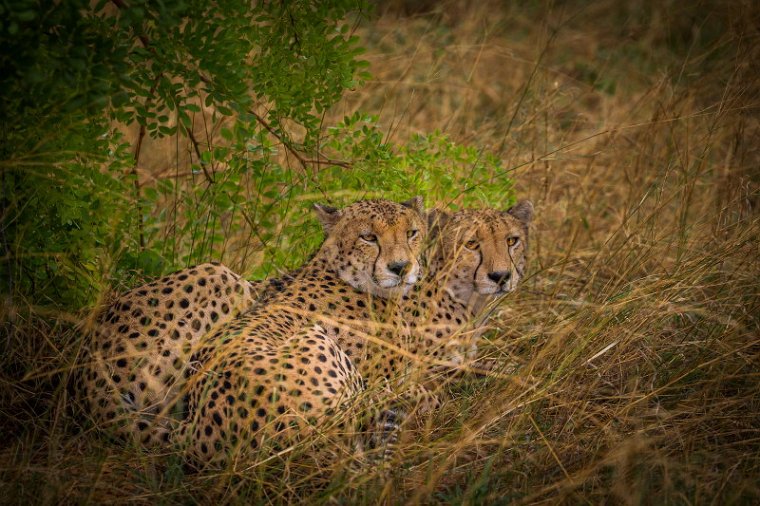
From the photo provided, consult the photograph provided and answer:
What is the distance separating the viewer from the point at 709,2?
7922 mm

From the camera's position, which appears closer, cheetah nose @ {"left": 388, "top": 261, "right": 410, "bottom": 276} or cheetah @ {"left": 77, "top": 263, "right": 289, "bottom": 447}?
cheetah @ {"left": 77, "top": 263, "right": 289, "bottom": 447}

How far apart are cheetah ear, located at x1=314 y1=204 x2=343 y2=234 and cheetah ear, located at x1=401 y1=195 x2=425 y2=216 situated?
1.05 feet

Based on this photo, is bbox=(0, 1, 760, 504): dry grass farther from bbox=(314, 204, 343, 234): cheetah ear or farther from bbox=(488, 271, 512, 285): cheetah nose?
bbox=(314, 204, 343, 234): cheetah ear

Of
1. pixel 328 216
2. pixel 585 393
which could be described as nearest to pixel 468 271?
pixel 328 216

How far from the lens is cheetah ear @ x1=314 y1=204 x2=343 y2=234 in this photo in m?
4.18

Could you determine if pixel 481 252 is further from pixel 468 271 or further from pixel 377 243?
pixel 377 243

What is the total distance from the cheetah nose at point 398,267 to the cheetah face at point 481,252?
21 centimetres

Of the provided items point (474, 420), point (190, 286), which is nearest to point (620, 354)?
point (474, 420)

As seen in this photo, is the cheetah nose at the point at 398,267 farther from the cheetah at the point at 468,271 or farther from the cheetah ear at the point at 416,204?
the cheetah ear at the point at 416,204

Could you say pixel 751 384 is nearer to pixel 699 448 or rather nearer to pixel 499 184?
pixel 699 448

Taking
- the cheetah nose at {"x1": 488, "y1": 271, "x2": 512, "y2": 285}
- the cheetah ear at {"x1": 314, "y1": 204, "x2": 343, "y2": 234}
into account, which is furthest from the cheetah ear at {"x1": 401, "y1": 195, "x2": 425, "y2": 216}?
the cheetah nose at {"x1": 488, "y1": 271, "x2": 512, "y2": 285}

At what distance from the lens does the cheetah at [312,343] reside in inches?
118

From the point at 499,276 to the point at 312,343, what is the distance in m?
1.10

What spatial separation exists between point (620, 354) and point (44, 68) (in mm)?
2524
